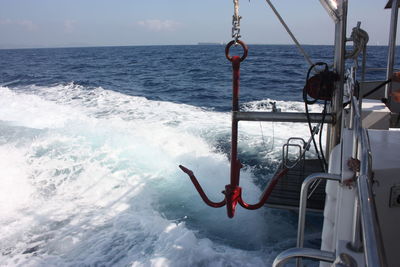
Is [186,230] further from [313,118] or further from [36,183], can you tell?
[36,183]

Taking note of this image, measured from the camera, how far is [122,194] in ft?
17.7

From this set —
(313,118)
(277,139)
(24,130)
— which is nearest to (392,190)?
(313,118)

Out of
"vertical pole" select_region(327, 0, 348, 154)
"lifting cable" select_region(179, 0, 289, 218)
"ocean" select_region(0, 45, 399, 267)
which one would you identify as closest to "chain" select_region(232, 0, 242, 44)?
"lifting cable" select_region(179, 0, 289, 218)

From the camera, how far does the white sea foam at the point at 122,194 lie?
3922mm

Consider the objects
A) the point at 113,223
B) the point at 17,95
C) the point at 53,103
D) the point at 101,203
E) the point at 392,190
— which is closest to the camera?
the point at 392,190

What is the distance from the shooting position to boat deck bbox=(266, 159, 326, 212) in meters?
4.37

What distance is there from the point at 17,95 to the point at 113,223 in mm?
10240

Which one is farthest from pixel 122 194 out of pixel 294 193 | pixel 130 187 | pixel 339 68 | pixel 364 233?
pixel 364 233

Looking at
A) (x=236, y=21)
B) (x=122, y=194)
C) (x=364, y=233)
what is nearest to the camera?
(x=364, y=233)

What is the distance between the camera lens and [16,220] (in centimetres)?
457

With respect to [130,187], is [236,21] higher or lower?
higher

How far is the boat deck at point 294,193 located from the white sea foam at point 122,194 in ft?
1.35

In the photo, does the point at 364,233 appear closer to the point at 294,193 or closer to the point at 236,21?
the point at 236,21

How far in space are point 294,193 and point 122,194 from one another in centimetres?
262
